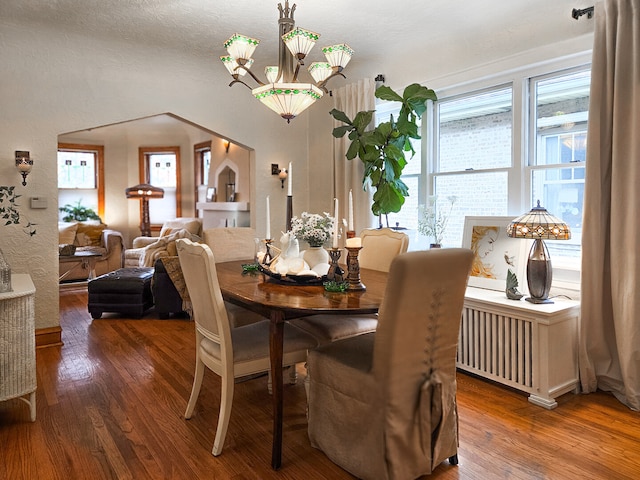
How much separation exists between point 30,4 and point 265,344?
3.20 metres

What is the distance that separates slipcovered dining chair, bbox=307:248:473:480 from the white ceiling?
7.86 feet

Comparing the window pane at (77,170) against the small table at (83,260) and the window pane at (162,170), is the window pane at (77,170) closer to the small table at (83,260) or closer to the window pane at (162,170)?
the window pane at (162,170)

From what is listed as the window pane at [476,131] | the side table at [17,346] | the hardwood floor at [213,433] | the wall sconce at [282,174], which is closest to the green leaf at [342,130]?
the window pane at [476,131]

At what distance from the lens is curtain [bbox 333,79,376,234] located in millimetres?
4738

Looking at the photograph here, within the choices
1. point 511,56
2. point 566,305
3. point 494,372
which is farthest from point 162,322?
point 511,56

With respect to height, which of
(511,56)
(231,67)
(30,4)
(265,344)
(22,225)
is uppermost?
(30,4)

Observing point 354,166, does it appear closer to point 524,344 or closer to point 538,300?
point 538,300

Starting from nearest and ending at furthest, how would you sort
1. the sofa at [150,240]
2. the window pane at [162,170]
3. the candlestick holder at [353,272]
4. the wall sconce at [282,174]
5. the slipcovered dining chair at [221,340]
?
the slipcovered dining chair at [221,340], the candlestick holder at [353,272], the wall sconce at [282,174], the sofa at [150,240], the window pane at [162,170]

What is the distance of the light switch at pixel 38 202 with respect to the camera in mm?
4113

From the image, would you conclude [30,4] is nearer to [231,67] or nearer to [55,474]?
[231,67]

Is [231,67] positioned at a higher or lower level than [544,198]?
higher

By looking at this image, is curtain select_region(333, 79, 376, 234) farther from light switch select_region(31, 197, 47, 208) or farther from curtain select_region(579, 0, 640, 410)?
light switch select_region(31, 197, 47, 208)

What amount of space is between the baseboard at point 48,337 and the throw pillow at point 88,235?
13.0 feet

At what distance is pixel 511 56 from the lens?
3.53 meters
